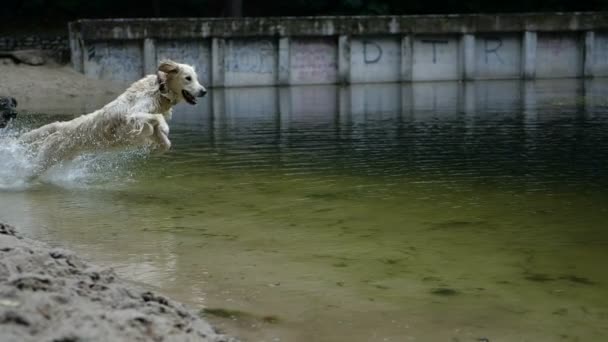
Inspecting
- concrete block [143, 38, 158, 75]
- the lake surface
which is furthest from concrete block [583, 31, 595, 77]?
the lake surface

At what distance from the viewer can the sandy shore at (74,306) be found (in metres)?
4.62

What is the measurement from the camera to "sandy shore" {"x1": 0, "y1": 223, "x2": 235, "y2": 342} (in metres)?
4.62


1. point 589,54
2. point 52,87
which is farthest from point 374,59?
point 52,87

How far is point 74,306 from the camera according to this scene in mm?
5035

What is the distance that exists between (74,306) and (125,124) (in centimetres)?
723

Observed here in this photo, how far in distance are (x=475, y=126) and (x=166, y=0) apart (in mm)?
26544

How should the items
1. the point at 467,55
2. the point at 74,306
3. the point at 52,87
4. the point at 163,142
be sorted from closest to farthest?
the point at 74,306
the point at 163,142
the point at 52,87
the point at 467,55

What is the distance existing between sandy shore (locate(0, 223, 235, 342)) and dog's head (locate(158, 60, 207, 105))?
617 cm

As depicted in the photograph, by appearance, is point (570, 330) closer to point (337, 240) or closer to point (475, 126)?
point (337, 240)

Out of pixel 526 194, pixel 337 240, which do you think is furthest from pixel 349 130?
pixel 337 240

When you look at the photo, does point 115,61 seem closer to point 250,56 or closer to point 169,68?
point 250,56

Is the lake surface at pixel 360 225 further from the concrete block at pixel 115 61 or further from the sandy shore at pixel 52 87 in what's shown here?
the concrete block at pixel 115 61

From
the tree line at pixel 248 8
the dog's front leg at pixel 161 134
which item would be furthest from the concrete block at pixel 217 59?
the dog's front leg at pixel 161 134

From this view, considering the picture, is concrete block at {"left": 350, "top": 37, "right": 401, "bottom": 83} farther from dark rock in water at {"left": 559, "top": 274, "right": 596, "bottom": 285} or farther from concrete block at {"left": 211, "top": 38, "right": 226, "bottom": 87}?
dark rock in water at {"left": 559, "top": 274, "right": 596, "bottom": 285}
